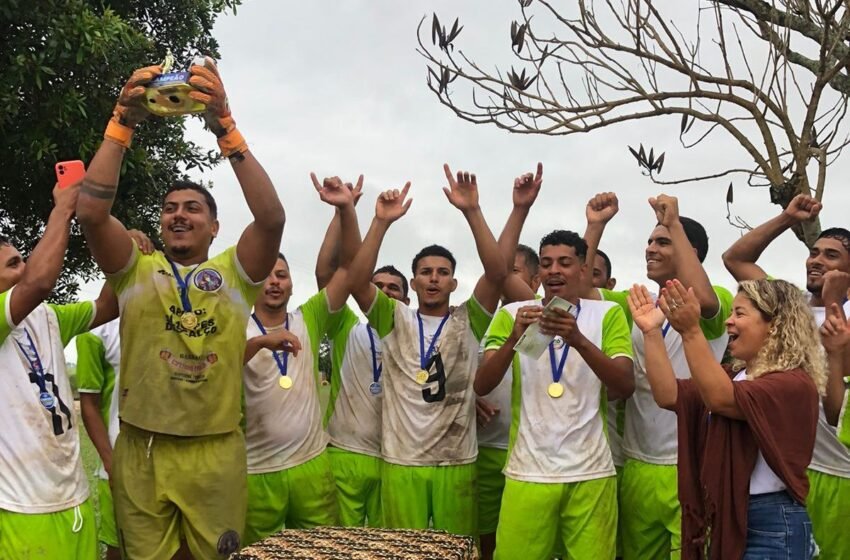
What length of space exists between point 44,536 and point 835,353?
4.06 meters

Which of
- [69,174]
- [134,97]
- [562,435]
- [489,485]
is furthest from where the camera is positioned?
[489,485]

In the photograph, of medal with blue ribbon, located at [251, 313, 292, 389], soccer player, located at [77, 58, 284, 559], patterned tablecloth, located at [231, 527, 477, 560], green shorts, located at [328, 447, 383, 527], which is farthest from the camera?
green shorts, located at [328, 447, 383, 527]

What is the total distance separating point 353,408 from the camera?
6.21 meters

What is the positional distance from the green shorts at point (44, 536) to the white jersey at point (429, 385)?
2.07m

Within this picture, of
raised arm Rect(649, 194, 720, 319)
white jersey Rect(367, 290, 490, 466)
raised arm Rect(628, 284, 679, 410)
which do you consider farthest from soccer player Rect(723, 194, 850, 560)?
white jersey Rect(367, 290, 490, 466)

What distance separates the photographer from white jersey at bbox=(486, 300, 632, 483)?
16.7ft

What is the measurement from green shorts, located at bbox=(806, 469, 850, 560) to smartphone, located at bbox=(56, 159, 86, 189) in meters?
4.45

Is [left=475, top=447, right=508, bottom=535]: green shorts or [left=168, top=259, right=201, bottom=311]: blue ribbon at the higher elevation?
[left=168, top=259, right=201, bottom=311]: blue ribbon

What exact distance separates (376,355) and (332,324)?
0.41 m

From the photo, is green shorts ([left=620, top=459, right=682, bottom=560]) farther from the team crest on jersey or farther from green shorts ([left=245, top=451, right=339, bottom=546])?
the team crest on jersey

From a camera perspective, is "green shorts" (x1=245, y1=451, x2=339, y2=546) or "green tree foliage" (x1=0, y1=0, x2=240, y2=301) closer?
"green shorts" (x1=245, y1=451, x2=339, y2=546)

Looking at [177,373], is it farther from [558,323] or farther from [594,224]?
[594,224]

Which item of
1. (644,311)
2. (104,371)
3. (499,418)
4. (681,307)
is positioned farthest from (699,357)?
(104,371)

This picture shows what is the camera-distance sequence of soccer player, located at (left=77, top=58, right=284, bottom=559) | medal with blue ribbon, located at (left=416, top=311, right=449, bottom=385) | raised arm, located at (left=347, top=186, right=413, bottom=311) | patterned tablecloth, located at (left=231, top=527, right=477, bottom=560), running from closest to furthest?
1. patterned tablecloth, located at (left=231, top=527, right=477, bottom=560)
2. soccer player, located at (left=77, top=58, right=284, bottom=559)
3. raised arm, located at (left=347, top=186, right=413, bottom=311)
4. medal with blue ribbon, located at (left=416, top=311, right=449, bottom=385)
